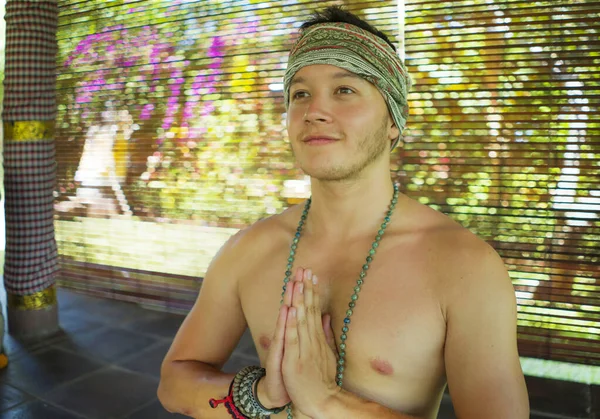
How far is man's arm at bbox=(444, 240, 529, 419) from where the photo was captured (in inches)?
42.2

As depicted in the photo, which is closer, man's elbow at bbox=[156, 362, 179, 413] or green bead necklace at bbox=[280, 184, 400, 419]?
green bead necklace at bbox=[280, 184, 400, 419]

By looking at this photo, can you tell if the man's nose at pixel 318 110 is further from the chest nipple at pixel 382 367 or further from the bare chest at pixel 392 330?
the chest nipple at pixel 382 367

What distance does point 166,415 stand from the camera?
2.45m

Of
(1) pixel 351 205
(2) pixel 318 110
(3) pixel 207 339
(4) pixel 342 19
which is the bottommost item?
(3) pixel 207 339

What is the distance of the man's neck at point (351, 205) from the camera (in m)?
1.34

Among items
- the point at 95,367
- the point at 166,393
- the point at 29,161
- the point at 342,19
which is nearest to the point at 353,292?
the point at 166,393

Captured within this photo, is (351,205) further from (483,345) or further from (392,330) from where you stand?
(483,345)

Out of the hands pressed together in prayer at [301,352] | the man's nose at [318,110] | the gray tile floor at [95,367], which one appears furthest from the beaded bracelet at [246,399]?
the gray tile floor at [95,367]

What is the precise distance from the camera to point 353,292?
1272 mm

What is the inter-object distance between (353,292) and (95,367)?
2.20 m

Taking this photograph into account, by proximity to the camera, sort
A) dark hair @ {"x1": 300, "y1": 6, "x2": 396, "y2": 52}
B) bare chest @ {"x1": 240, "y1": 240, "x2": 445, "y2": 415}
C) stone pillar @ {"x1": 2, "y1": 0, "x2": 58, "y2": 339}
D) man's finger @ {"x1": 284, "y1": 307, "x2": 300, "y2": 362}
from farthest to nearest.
Answer: 1. stone pillar @ {"x1": 2, "y1": 0, "x2": 58, "y2": 339}
2. dark hair @ {"x1": 300, "y1": 6, "x2": 396, "y2": 52}
3. bare chest @ {"x1": 240, "y1": 240, "x2": 445, "y2": 415}
4. man's finger @ {"x1": 284, "y1": 307, "x2": 300, "y2": 362}

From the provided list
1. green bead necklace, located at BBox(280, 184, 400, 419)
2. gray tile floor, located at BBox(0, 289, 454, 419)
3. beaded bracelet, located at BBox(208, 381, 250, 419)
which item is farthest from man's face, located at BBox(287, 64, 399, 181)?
gray tile floor, located at BBox(0, 289, 454, 419)

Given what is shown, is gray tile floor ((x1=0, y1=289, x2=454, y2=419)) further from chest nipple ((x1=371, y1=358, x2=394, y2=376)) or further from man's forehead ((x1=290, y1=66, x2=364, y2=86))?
man's forehead ((x1=290, y1=66, x2=364, y2=86))

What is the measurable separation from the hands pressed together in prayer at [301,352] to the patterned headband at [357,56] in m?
0.51
